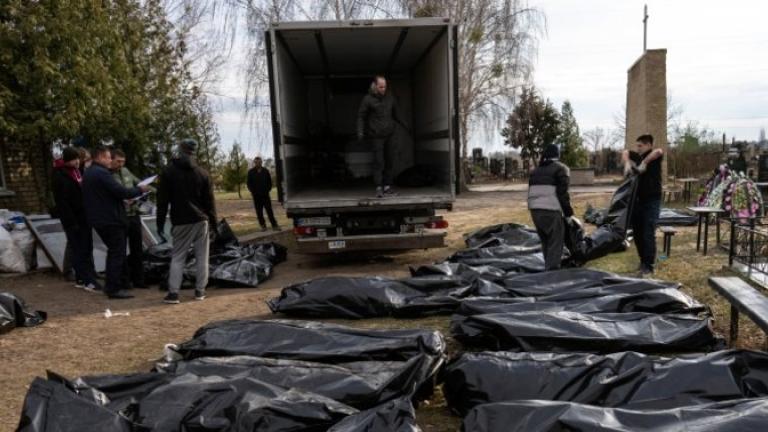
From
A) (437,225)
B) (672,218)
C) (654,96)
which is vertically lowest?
(672,218)

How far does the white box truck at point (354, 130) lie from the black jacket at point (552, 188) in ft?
5.55

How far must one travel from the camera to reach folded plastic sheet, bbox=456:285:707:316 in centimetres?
434

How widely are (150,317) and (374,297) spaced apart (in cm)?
226

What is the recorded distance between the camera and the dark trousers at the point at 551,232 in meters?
5.96

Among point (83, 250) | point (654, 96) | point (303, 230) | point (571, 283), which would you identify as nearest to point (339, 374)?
point (571, 283)

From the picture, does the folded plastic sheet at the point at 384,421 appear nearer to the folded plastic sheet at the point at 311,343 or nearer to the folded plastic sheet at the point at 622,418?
the folded plastic sheet at the point at 622,418

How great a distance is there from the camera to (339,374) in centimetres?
311

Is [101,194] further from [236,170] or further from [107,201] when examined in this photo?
[236,170]

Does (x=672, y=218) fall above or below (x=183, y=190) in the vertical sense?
below

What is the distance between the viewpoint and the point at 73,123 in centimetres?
920

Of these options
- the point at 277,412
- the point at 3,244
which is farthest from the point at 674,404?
the point at 3,244

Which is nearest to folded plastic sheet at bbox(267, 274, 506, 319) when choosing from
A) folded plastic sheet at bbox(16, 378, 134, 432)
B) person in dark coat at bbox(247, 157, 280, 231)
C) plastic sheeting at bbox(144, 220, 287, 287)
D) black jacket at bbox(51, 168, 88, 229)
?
plastic sheeting at bbox(144, 220, 287, 287)

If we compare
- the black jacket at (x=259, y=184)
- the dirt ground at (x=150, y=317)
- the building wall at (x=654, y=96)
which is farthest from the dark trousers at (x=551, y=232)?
the building wall at (x=654, y=96)

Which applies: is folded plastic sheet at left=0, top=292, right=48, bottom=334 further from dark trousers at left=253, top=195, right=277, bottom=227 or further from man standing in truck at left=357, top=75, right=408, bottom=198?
dark trousers at left=253, top=195, right=277, bottom=227
